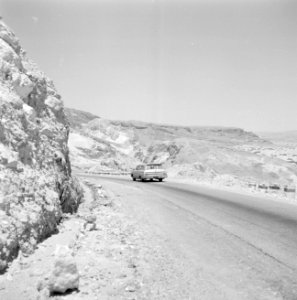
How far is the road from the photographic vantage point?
561cm

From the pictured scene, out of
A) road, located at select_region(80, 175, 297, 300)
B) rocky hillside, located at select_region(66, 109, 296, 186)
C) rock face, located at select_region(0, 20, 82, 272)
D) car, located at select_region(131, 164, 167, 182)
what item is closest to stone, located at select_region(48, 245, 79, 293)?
rock face, located at select_region(0, 20, 82, 272)

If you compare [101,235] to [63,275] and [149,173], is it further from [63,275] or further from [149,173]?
[149,173]

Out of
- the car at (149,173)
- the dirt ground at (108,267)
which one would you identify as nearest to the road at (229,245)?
the dirt ground at (108,267)

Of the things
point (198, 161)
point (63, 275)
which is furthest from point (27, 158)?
point (198, 161)

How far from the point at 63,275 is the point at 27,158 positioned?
4.04 metres

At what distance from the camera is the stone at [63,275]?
17.3 ft

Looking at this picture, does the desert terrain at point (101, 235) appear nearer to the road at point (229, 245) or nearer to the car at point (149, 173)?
the road at point (229, 245)

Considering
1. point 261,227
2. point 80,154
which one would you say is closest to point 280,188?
point 261,227

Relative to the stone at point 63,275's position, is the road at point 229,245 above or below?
below

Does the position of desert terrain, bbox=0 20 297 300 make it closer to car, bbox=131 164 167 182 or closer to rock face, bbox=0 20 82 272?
rock face, bbox=0 20 82 272

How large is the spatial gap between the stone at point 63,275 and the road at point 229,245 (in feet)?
5.33

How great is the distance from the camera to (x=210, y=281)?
5859 millimetres

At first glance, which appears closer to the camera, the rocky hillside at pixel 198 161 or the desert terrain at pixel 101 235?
the desert terrain at pixel 101 235

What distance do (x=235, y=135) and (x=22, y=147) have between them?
15176 cm
